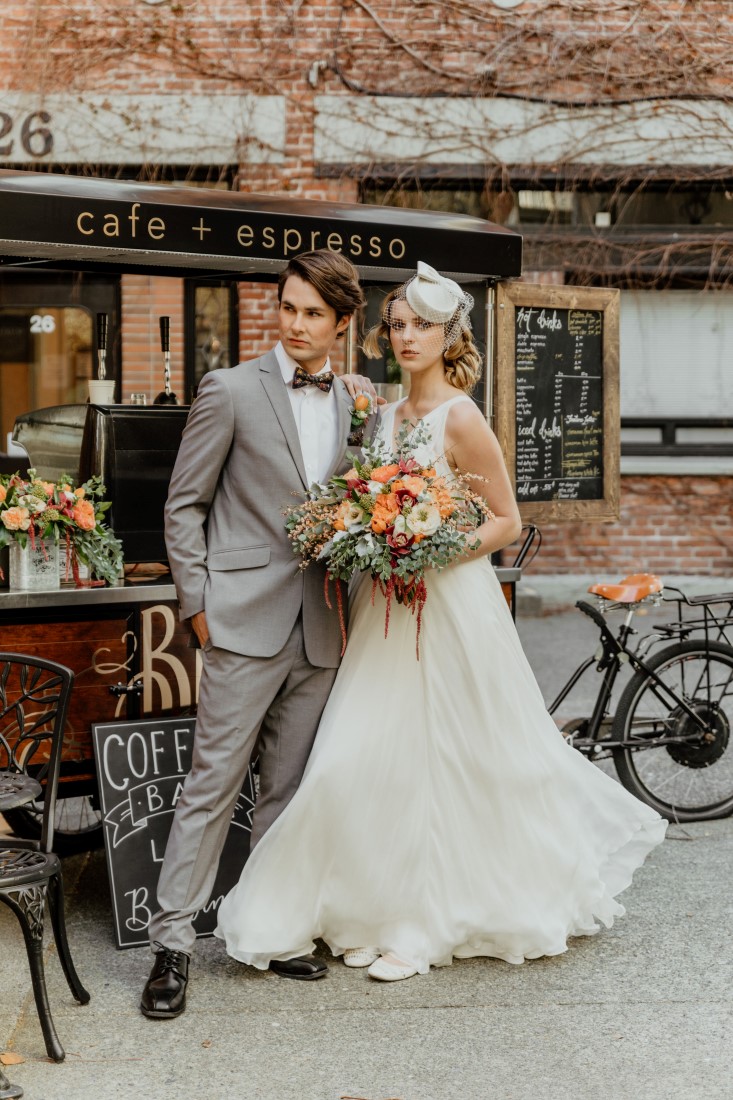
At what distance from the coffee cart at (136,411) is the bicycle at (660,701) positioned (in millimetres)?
546

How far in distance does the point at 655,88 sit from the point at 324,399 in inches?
271

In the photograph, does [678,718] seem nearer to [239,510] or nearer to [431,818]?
[431,818]

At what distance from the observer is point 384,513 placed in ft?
11.4

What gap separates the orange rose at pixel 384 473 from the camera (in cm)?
352

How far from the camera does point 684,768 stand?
5.74 metres

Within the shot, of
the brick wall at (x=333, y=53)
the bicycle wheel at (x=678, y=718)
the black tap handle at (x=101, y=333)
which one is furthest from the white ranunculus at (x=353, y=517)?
the brick wall at (x=333, y=53)

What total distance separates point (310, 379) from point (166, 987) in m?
1.73

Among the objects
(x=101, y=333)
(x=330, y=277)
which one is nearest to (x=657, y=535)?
(x=101, y=333)

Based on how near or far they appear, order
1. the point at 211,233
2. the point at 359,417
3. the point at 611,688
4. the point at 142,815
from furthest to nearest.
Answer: the point at 611,688
the point at 211,233
the point at 142,815
the point at 359,417

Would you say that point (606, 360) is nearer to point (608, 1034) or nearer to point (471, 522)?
point (471, 522)

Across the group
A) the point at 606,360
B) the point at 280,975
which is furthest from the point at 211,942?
the point at 606,360

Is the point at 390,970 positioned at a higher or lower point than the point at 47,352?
lower

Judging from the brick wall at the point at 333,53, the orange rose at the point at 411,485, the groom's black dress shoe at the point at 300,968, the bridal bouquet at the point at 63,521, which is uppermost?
the brick wall at the point at 333,53

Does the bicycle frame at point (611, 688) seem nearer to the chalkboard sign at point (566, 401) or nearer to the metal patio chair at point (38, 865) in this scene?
the chalkboard sign at point (566, 401)
